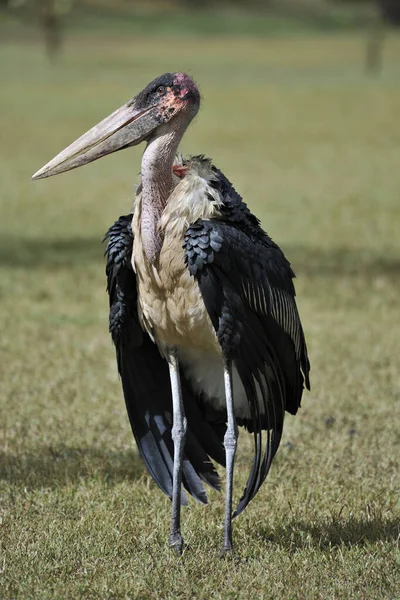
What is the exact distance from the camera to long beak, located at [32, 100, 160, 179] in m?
3.87

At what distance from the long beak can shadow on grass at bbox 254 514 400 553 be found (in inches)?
62.1

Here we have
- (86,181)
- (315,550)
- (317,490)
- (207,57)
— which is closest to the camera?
(315,550)

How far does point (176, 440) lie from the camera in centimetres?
415

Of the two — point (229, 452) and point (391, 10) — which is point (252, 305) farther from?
point (391, 10)

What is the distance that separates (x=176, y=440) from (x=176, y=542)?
0.38 meters

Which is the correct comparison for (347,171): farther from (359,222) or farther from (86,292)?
(86,292)

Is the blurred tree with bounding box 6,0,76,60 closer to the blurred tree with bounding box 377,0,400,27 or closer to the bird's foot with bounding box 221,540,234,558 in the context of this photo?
the blurred tree with bounding box 377,0,400,27

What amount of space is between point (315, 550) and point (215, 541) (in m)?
0.40

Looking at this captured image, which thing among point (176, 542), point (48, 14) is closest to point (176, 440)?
point (176, 542)

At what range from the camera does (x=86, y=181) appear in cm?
1507

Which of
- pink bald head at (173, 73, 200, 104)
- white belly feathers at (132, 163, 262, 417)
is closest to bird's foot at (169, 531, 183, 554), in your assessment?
white belly feathers at (132, 163, 262, 417)

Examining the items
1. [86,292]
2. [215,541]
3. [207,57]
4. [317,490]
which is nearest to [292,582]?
[215,541]

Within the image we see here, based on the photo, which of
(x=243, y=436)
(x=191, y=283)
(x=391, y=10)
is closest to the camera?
(x=191, y=283)

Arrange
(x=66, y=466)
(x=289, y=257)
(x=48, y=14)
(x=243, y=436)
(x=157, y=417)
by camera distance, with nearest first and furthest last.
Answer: (x=157, y=417)
(x=66, y=466)
(x=243, y=436)
(x=289, y=257)
(x=48, y=14)
